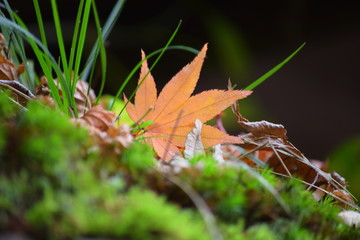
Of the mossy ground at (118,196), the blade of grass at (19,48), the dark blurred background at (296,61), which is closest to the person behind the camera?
the mossy ground at (118,196)

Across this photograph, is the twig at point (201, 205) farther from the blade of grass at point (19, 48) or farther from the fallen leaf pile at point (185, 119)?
the blade of grass at point (19, 48)

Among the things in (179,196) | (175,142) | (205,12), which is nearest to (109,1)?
(205,12)

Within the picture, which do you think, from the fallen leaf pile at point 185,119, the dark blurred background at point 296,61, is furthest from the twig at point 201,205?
the dark blurred background at point 296,61

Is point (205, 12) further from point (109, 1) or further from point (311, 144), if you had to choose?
point (311, 144)

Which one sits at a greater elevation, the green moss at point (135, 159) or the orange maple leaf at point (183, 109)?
the orange maple leaf at point (183, 109)

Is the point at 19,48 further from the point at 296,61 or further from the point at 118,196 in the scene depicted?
the point at 296,61

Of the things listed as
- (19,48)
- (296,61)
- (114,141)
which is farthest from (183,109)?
(296,61)

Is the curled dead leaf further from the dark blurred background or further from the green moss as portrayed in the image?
the dark blurred background
